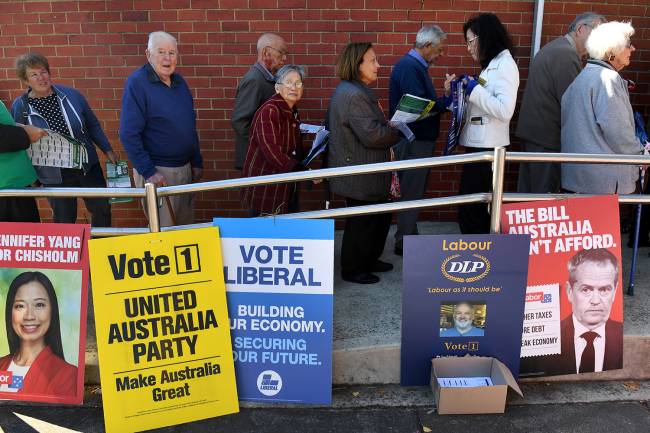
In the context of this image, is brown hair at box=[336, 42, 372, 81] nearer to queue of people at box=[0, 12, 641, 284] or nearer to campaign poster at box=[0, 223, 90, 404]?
queue of people at box=[0, 12, 641, 284]

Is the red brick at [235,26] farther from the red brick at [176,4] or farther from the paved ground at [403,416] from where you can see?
the paved ground at [403,416]

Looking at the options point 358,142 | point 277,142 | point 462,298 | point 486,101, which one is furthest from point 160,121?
point 462,298

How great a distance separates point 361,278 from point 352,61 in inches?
58.2

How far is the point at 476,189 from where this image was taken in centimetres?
399

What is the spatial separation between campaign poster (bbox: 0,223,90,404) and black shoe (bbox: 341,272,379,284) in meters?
1.76

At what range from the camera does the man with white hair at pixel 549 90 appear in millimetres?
3865

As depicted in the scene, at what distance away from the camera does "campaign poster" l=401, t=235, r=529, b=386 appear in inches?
110

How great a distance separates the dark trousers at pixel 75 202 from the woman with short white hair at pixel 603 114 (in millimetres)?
3455

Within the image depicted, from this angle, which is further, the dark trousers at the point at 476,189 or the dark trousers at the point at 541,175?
the dark trousers at the point at 541,175

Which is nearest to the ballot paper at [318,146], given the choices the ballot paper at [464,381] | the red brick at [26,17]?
the ballot paper at [464,381]

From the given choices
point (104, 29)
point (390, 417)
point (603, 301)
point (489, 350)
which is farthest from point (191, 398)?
point (104, 29)

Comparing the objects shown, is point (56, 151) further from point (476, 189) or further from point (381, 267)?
point (476, 189)

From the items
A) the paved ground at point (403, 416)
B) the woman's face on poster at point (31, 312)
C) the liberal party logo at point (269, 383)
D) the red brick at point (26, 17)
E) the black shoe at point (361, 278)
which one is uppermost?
the red brick at point (26, 17)

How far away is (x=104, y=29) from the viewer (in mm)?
4766
